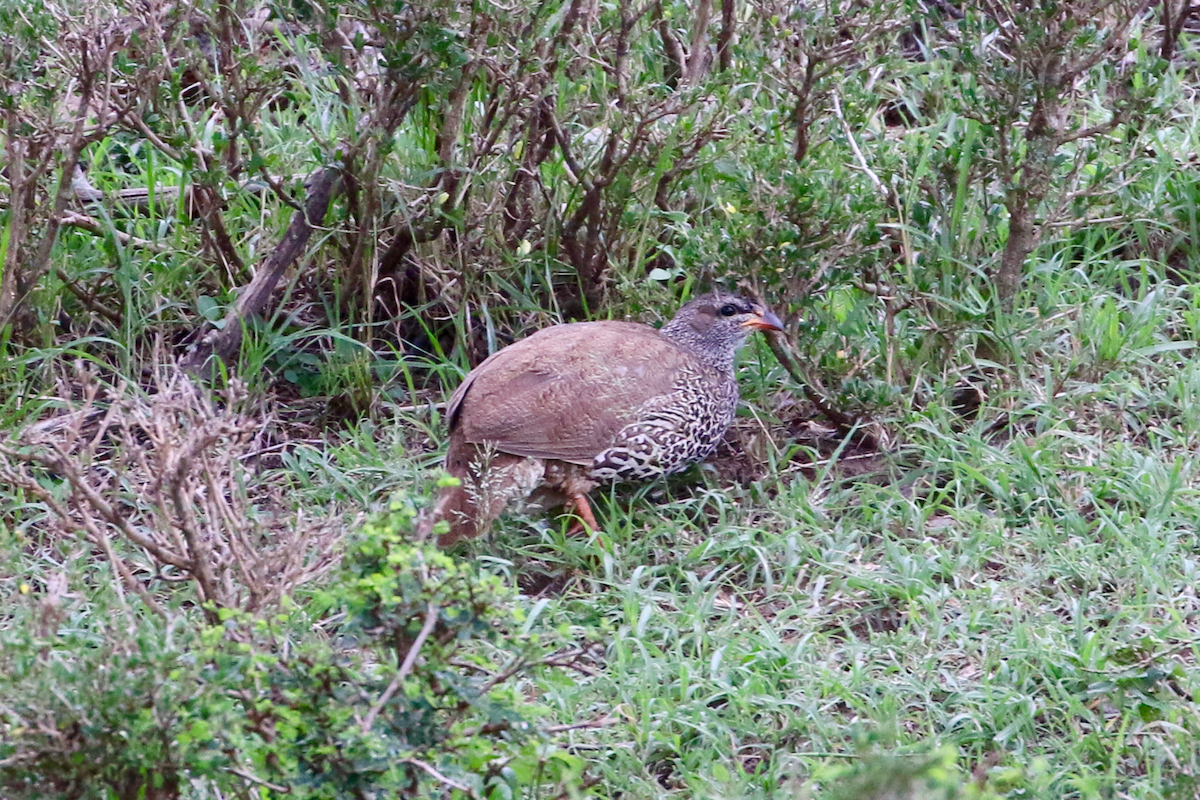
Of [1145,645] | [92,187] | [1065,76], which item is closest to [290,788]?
[1145,645]

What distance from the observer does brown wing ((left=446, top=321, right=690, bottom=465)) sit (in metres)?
4.71

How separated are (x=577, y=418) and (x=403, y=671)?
2063mm

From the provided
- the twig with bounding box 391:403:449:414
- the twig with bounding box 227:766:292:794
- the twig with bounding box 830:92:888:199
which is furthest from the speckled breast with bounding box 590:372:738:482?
the twig with bounding box 227:766:292:794

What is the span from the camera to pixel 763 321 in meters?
5.09

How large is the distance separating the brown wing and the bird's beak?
30 centimetres

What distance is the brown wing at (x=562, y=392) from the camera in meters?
4.71

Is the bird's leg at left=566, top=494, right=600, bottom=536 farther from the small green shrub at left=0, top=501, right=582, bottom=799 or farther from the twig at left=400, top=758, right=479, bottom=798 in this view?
the twig at left=400, top=758, right=479, bottom=798

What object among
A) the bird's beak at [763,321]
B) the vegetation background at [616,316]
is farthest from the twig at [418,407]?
the bird's beak at [763,321]

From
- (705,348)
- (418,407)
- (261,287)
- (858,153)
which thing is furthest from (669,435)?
(261,287)

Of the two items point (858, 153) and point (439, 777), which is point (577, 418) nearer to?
point (858, 153)

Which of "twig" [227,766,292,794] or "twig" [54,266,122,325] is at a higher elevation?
"twig" [54,266,122,325]

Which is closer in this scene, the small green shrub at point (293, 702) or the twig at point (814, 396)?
the small green shrub at point (293, 702)

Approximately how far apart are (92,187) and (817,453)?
3.41m

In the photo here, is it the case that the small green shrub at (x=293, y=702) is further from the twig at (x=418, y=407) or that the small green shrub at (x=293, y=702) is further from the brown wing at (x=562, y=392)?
the twig at (x=418, y=407)
